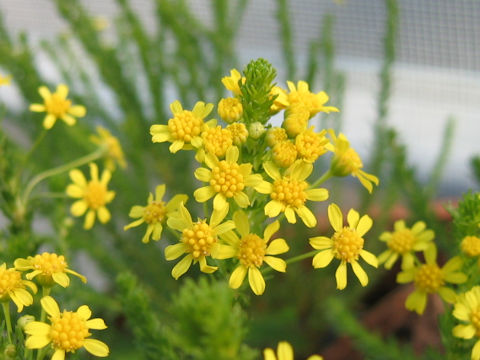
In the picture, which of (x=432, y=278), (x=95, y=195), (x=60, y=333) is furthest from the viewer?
(x=95, y=195)

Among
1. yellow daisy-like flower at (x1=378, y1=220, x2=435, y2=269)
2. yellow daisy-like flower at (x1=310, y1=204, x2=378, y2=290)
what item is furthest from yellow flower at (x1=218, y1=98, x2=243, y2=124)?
yellow daisy-like flower at (x1=378, y1=220, x2=435, y2=269)

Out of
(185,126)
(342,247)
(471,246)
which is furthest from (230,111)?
(471,246)

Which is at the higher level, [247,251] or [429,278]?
[247,251]

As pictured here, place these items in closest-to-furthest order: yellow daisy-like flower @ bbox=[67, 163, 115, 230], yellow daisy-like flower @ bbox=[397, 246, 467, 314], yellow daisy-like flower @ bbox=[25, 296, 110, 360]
Result: yellow daisy-like flower @ bbox=[25, 296, 110, 360] → yellow daisy-like flower @ bbox=[397, 246, 467, 314] → yellow daisy-like flower @ bbox=[67, 163, 115, 230]

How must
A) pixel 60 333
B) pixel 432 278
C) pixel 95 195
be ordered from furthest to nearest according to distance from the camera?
1. pixel 95 195
2. pixel 432 278
3. pixel 60 333

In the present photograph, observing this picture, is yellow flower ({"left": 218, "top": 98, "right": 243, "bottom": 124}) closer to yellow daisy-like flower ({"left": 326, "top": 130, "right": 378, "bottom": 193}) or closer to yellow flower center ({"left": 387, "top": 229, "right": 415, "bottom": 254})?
yellow daisy-like flower ({"left": 326, "top": 130, "right": 378, "bottom": 193})

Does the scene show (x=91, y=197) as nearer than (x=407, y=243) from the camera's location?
No

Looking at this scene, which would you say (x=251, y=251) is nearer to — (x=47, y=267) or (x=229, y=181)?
(x=229, y=181)

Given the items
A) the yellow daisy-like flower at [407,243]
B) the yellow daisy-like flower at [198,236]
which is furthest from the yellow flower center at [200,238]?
the yellow daisy-like flower at [407,243]
